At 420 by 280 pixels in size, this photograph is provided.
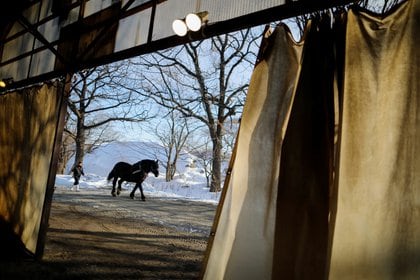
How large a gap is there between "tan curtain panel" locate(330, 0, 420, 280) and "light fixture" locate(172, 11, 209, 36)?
220 centimetres

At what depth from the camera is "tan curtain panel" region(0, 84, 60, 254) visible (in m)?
6.11

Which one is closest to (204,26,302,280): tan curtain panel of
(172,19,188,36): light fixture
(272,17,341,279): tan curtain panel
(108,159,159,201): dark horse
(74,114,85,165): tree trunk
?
(272,17,341,279): tan curtain panel

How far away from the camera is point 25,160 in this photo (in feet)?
22.6

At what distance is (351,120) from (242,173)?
1.21 metres

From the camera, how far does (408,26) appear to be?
243 centimetres

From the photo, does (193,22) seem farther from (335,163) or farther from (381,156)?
(381,156)

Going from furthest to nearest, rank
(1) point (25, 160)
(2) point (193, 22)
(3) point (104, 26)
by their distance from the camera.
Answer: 1. (1) point (25, 160)
2. (3) point (104, 26)
3. (2) point (193, 22)

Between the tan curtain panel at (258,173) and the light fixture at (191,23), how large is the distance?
124 cm

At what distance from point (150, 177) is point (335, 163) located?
33.6 metres

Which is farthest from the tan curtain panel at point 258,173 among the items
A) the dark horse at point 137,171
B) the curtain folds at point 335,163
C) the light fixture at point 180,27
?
the dark horse at point 137,171

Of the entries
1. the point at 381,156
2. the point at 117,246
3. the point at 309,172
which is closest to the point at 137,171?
the point at 117,246

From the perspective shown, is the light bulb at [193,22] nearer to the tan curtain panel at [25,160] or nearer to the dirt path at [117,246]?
the tan curtain panel at [25,160]

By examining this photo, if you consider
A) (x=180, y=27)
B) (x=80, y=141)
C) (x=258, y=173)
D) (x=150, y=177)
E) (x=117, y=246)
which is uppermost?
(x=180, y=27)

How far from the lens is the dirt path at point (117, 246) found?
518 centimetres
